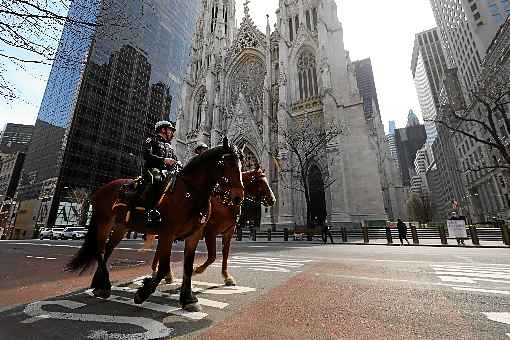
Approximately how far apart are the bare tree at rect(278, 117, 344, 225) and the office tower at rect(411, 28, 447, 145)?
335 feet

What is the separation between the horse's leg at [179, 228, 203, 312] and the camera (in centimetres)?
297

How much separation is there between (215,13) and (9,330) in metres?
55.7

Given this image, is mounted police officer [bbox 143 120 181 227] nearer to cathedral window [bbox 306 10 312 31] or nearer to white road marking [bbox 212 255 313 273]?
white road marking [bbox 212 255 313 273]

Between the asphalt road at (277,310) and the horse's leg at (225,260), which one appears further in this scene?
the horse's leg at (225,260)

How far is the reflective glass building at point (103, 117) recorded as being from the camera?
5384 cm

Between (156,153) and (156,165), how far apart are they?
27 cm

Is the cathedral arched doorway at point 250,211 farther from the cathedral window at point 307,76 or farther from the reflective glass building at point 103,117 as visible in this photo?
the reflective glass building at point 103,117

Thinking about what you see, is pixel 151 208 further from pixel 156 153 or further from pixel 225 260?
pixel 225 260

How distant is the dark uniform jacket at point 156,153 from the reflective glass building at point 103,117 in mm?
53865

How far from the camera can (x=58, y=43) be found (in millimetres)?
4609

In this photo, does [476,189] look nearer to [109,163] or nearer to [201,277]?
[201,277]

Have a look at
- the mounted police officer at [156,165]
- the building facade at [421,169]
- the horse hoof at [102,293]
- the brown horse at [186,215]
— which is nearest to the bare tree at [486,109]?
the brown horse at [186,215]

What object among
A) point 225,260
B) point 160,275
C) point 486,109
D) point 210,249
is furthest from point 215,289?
point 486,109

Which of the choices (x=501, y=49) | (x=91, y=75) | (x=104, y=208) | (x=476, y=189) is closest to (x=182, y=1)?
(x=91, y=75)
